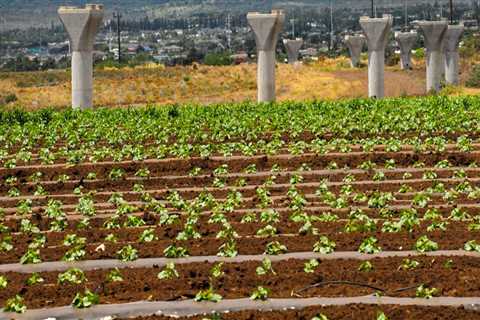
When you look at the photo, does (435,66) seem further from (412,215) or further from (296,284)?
(296,284)

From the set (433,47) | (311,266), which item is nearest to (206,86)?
(433,47)

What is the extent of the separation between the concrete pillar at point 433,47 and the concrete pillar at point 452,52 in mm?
13675

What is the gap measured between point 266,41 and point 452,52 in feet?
98.0

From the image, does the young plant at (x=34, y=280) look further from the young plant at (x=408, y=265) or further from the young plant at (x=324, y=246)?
the young plant at (x=408, y=265)

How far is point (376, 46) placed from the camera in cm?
5125

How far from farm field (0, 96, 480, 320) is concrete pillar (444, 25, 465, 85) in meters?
43.3

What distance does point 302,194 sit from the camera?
19.5 meters

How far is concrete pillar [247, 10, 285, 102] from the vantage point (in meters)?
47.0

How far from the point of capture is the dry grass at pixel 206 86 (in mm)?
70131

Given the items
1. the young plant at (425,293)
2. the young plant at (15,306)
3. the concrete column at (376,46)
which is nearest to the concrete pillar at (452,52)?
the concrete column at (376,46)

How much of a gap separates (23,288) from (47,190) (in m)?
9.67

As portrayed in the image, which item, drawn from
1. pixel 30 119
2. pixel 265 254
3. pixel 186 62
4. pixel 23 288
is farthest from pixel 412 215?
pixel 186 62

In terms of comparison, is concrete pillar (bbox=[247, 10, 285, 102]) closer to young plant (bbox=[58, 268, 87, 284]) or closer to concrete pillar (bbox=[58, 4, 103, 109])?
concrete pillar (bbox=[58, 4, 103, 109])

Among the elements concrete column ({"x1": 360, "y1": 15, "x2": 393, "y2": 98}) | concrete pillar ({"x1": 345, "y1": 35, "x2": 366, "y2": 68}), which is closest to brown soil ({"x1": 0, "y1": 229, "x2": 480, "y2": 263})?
concrete column ({"x1": 360, "y1": 15, "x2": 393, "y2": 98})
